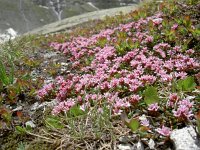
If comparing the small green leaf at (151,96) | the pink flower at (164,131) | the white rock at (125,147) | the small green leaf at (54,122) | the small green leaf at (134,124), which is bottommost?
the white rock at (125,147)

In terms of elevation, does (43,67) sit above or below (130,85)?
below

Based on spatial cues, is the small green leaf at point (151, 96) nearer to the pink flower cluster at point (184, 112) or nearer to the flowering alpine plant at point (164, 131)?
the pink flower cluster at point (184, 112)

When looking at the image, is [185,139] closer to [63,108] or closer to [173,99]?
[173,99]

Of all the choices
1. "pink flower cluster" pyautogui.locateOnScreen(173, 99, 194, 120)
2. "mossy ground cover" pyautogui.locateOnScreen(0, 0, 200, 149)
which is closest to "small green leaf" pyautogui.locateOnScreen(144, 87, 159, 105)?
"mossy ground cover" pyautogui.locateOnScreen(0, 0, 200, 149)

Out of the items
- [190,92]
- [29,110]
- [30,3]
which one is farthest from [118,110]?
[30,3]

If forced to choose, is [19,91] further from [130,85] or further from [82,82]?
[130,85]

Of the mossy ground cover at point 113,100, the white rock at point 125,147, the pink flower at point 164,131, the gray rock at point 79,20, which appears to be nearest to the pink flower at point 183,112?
the mossy ground cover at point 113,100

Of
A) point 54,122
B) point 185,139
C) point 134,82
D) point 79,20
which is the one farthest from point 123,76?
point 79,20

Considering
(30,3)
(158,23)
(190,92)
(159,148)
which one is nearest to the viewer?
(159,148)
